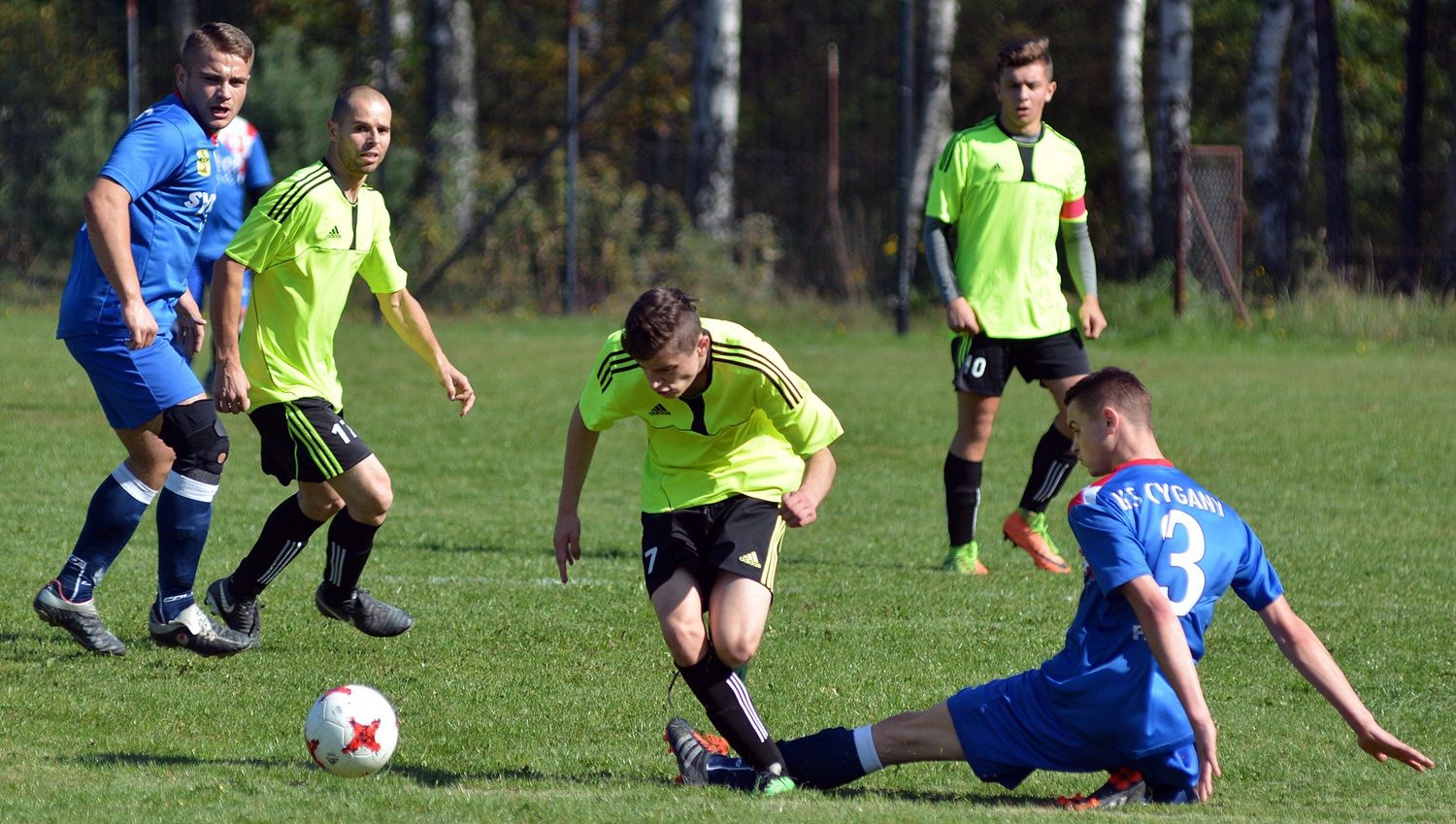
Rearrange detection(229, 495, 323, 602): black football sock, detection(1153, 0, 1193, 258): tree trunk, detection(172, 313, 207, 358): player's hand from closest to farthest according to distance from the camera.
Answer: detection(229, 495, 323, 602): black football sock
detection(172, 313, 207, 358): player's hand
detection(1153, 0, 1193, 258): tree trunk

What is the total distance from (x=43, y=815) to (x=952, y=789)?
2266 mm

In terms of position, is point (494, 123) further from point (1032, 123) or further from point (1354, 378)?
point (1032, 123)

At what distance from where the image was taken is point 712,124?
2158 cm

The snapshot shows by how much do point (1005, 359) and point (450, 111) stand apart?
668 inches

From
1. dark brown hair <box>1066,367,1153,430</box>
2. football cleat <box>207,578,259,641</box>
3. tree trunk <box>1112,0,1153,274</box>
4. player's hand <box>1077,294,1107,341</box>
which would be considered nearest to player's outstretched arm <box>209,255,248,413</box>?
football cleat <box>207,578,259,641</box>

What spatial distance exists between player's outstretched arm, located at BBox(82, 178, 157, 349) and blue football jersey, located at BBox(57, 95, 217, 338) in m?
0.12

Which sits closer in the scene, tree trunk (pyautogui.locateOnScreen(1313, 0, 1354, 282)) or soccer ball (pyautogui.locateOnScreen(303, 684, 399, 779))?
soccer ball (pyautogui.locateOnScreen(303, 684, 399, 779))

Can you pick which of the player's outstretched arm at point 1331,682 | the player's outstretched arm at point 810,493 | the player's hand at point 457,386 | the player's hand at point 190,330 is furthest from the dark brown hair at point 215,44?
the player's outstretched arm at point 1331,682

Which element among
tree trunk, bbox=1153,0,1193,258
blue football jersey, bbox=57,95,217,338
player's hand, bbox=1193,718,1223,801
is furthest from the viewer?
tree trunk, bbox=1153,0,1193,258

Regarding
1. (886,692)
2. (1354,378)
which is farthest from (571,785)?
(1354,378)

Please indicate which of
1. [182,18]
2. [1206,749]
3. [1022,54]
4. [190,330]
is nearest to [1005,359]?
[1022,54]

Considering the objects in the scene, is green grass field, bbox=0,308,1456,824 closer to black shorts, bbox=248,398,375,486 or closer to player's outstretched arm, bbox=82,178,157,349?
black shorts, bbox=248,398,375,486

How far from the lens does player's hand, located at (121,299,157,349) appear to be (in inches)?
203

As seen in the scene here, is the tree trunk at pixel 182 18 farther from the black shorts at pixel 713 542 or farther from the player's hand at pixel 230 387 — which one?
the black shorts at pixel 713 542
